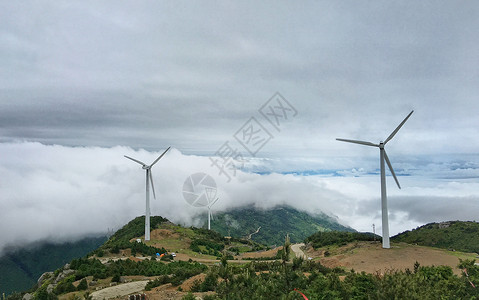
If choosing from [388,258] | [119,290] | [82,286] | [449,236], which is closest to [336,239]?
[388,258]

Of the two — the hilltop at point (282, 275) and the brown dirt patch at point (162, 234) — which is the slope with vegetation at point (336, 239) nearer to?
the hilltop at point (282, 275)

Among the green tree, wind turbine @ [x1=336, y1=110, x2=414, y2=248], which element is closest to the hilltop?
the green tree

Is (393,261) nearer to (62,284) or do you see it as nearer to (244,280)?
(244,280)

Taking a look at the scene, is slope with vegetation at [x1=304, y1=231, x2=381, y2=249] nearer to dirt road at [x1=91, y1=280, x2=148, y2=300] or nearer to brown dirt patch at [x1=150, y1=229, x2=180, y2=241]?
brown dirt patch at [x1=150, y1=229, x2=180, y2=241]

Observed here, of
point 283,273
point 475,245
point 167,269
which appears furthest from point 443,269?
point 475,245

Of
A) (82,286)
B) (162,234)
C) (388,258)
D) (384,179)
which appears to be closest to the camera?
(82,286)

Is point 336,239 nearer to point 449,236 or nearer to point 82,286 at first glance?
point 449,236
